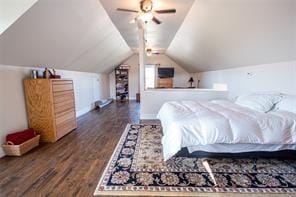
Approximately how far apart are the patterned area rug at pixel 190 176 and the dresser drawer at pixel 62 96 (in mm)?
1758

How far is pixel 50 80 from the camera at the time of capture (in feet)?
11.8

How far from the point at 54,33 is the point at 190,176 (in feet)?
10.6

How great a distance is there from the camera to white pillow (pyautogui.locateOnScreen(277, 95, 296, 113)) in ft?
9.34

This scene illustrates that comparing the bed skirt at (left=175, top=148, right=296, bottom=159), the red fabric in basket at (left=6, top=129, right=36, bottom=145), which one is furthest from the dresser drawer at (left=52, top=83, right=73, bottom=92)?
the bed skirt at (left=175, top=148, right=296, bottom=159)

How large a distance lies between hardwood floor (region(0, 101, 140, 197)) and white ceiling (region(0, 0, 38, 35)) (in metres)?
1.92

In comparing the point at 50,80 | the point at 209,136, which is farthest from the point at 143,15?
the point at 209,136

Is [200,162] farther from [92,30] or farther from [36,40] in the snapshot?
[92,30]

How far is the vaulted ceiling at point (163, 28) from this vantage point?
2.74 meters

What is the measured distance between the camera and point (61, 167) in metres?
2.65

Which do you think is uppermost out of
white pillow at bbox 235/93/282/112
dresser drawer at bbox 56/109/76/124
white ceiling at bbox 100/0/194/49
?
white ceiling at bbox 100/0/194/49

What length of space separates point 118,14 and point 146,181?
11.6 ft

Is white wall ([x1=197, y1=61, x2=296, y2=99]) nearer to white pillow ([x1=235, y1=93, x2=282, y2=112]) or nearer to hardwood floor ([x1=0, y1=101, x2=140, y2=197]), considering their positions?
white pillow ([x1=235, y1=93, x2=282, y2=112])

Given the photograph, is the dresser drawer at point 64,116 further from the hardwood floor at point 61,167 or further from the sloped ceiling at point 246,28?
the sloped ceiling at point 246,28

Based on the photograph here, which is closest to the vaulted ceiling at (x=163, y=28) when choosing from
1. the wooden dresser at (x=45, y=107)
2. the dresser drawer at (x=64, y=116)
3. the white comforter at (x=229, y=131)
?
the wooden dresser at (x=45, y=107)
